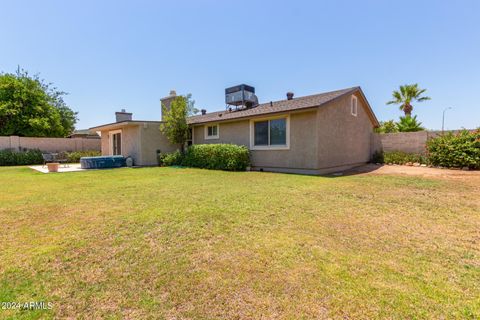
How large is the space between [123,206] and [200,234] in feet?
8.61

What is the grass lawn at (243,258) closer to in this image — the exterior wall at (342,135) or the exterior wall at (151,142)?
the exterior wall at (342,135)

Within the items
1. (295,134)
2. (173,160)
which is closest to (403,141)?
(295,134)

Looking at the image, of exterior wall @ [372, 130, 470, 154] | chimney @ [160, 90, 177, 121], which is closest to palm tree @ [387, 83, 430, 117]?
exterior wall @ [372, 130, 470, 154]

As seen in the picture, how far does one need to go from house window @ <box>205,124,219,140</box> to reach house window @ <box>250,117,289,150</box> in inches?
121

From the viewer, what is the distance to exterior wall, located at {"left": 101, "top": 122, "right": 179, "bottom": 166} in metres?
16.0

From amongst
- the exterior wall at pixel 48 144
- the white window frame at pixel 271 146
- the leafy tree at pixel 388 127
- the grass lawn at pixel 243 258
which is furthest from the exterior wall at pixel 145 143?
the leafy tree at pixel 388 127

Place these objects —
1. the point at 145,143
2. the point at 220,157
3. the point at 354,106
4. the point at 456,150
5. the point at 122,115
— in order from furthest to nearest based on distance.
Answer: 1. the point at 122,115
2. the point at 145,143
3. the point at 354,106
4. the point at 220,157
5. the point at 456,150

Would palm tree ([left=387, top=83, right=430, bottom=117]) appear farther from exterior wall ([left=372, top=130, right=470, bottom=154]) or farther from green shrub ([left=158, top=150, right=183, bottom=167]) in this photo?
green shrub ([left=158, top=150, right=183, bottom=167])

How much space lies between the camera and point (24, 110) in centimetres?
2217

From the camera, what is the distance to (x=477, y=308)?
2135 mm

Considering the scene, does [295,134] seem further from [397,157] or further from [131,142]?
[131,142]

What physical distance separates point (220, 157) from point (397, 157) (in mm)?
11042

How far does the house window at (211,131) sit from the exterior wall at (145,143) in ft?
9.53

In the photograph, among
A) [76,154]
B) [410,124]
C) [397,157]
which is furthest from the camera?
[76,154]
